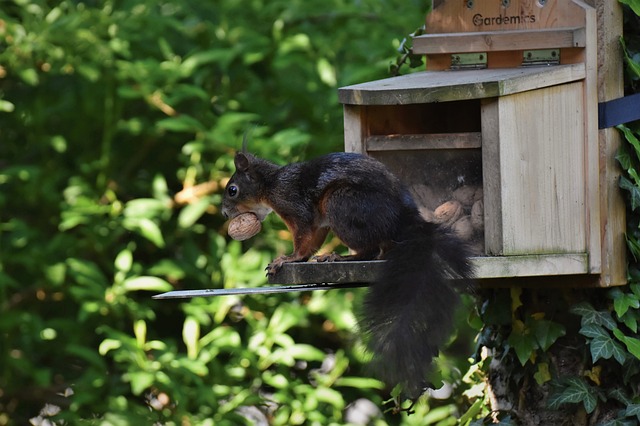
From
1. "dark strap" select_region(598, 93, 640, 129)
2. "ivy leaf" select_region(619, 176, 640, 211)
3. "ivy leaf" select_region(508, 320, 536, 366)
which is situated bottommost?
"ivy leaf" select_region(508, 320, 536, 366)

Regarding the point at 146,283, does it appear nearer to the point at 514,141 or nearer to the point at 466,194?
the point at 466,194

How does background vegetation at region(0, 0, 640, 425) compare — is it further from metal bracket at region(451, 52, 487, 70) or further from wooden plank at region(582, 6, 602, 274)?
wooden plank at region(582, 6, 602, 274)

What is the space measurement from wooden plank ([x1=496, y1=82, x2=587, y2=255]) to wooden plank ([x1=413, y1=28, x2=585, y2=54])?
12 cm

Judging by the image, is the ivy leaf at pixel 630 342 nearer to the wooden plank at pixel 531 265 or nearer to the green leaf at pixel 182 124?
the wooden plank at pixel 531 265

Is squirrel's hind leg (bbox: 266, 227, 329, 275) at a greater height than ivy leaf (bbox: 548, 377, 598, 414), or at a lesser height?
greater

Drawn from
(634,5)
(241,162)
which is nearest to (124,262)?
(241,162)

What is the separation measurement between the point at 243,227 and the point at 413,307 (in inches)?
27.8

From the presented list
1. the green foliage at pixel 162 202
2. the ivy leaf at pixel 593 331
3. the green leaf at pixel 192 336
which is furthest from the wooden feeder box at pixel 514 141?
the green leaf at pixel 192 336

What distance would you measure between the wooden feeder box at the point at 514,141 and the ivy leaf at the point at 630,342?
0.44 feet

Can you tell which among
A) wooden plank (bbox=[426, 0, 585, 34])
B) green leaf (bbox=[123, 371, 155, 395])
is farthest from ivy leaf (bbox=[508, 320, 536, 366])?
green leaf (bbox=[123, 371, 155, 395])

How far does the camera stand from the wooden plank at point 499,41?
2.62m

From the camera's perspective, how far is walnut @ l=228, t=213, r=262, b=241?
284cm

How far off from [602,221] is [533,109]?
360 mm

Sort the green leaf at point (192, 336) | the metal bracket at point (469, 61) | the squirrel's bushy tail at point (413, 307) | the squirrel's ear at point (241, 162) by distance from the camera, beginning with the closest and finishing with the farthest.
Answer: the squirrel's bushy tail at point (413, 307) → the metal bracket at point (469, 61) → the squirrel's ear at point (241, 162) → the green leaf at point (192, 336)
